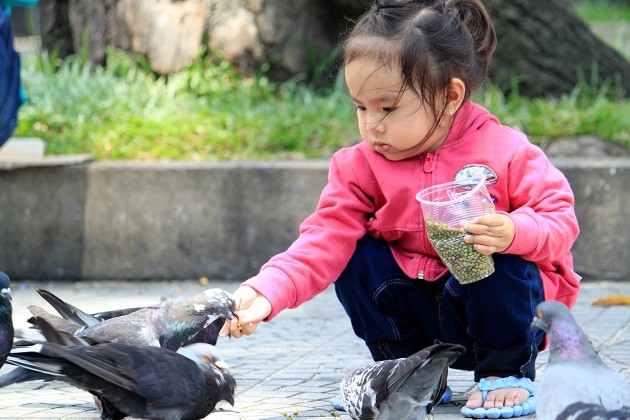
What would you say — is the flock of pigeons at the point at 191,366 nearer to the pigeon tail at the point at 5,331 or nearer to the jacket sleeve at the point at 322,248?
the pigeon tail at the point at 5,331

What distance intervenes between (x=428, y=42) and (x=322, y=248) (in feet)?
2.46

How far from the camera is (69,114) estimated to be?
6.86 m

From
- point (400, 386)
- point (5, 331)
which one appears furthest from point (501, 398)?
point (5, 331)

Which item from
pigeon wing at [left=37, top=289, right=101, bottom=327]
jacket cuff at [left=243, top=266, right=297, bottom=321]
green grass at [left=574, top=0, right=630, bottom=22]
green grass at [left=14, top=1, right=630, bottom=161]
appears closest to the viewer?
jacket cuff at [left=243, top=266, right=297, bottom=321]

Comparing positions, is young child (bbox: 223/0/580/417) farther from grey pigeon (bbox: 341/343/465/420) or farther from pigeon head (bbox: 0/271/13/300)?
pigeon head (bbox: 0/271/13/300)

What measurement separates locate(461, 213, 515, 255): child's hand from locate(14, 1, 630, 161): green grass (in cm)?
354

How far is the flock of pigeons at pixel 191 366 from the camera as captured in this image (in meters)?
2.44

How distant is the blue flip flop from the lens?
3191 mm

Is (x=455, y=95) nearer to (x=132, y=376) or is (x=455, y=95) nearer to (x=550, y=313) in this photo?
(x=550, y=313)

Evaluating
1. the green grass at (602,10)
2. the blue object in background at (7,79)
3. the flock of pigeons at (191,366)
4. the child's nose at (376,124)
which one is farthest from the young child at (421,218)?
the green grass at (602,10)

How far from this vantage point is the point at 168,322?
318 centimetres

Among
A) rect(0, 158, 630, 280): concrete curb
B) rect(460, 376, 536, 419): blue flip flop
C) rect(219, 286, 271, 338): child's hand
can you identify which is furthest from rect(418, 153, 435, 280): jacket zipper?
rect(0, 158, 630, 280): concrete curb

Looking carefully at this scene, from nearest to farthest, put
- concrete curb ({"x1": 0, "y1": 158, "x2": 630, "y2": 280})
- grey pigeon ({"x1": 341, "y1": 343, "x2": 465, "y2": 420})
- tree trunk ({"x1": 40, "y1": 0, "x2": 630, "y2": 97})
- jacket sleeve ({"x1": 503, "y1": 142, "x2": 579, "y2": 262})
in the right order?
grey pigeon ({"x1": 341, "y1": 343, "x2": 465, "y2": 420}) < jacket sleeve ({"x1": 503, "y1": 142, "x2": 579, "y2": 262}) < concrete curb ({"x1": 0, "y1": 158, "x2": 630, "y2": 280}) < tree trunk ({"x1": 40, "y1": 0, "x2": 630, "y2": 97})

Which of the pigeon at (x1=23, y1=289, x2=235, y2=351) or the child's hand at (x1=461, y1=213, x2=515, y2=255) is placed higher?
the child's hand at (x1=461, y1=213, x2=515, y2=255)
